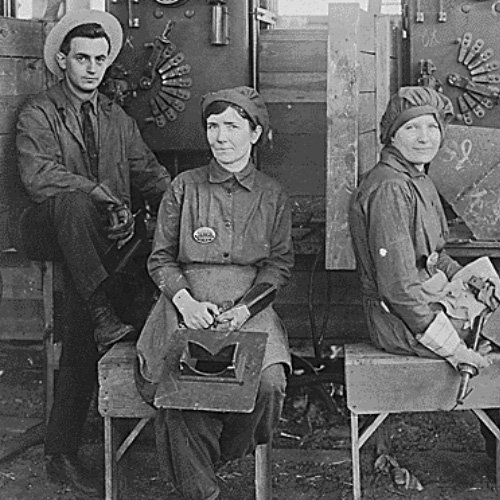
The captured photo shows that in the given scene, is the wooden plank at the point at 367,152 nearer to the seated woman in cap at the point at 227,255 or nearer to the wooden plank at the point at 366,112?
the wooden plank at the point at 366,112

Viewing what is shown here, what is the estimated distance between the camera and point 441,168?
503 cm

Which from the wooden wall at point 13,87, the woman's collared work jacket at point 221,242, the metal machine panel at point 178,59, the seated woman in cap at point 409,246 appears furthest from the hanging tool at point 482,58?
the wooden wall at point 13,87

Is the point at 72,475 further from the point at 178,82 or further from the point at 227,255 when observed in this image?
the point at 178,82

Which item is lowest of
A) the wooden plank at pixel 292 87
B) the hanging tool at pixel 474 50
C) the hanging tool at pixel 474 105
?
the hanging tool at pixel 474 105

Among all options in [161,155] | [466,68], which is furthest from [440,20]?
[161,155]

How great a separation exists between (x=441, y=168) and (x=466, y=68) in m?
0.67

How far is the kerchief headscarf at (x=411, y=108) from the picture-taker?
14.0 ft

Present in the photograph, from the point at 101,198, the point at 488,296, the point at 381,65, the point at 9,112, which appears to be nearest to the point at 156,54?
the point at 9,112

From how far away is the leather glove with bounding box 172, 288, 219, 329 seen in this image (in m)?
4.19

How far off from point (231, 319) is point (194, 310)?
149mm

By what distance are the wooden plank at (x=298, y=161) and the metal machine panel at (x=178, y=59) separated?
44 centimetres

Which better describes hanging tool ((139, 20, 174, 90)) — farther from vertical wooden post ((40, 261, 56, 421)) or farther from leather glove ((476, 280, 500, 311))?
leather glove ((476, 280, 500, 311))

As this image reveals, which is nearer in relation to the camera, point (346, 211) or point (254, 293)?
point (254, 293)

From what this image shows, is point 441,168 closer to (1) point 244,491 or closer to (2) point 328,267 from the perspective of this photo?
(2) point 328,267
